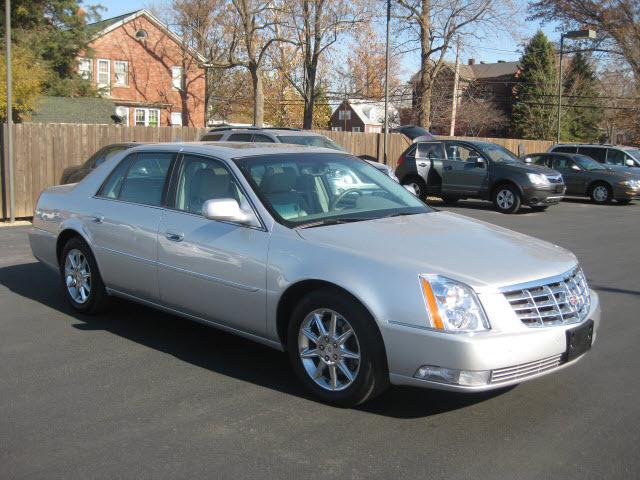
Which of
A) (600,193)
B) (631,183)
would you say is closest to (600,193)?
(600,193)

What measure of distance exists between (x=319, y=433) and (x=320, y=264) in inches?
39.9

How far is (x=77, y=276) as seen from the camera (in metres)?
6.61

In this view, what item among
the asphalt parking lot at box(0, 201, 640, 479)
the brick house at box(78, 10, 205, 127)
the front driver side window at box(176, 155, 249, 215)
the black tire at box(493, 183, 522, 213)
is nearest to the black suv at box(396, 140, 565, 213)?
the black tire at box(493, 183, 522, 213)

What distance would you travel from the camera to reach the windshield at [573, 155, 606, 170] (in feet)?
71.9

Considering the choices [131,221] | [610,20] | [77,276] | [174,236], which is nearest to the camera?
[174,236]

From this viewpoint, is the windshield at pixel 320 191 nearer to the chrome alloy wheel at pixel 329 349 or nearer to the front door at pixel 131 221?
the chrome alloy wheel at pixel 329 349

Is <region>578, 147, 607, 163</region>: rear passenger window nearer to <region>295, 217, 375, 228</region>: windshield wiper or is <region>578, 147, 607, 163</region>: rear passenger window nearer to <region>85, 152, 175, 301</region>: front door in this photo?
<region>85, 152, 175, 301</region>: front door

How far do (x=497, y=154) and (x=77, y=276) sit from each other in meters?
14.4

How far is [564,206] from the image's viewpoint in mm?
20859

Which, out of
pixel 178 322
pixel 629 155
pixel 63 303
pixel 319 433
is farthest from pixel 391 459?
pixel 629 155

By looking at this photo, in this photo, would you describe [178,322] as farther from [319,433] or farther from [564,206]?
[564,206]

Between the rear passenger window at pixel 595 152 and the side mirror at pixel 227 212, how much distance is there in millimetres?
20396

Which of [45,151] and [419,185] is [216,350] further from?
[419,185]

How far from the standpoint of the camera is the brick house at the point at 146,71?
45781 mm
